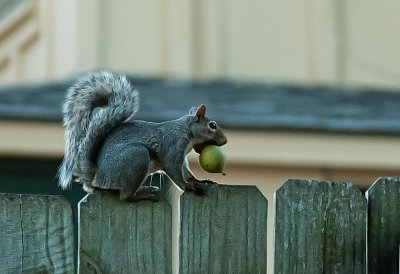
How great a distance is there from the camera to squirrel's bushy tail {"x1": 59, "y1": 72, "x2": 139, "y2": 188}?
10.3 feet

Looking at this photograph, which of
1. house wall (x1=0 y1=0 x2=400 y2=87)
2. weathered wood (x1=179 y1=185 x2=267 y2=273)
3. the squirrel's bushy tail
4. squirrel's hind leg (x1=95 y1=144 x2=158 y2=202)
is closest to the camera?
weathered wood (x1=179 y1=185 x2=267 y2=273)

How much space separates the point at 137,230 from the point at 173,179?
367 mm

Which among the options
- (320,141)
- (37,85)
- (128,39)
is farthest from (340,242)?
(128,39)

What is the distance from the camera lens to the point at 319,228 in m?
2.90

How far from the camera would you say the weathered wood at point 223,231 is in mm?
2834

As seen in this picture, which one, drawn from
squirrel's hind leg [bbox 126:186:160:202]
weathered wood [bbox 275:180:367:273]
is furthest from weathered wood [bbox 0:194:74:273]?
weathered wood [bbox 275:180:367:273]

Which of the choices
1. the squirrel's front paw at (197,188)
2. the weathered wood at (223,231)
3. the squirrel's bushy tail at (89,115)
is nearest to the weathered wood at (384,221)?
the weathered wood at (223,231)

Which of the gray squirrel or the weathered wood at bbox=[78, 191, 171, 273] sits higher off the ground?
the gray squirrel

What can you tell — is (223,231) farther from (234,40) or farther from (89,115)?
(234,40)

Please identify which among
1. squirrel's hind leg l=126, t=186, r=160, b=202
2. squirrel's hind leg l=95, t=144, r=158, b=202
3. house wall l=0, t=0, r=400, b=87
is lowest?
squirrel's hind leg l=126, t=186, r=160, b=202

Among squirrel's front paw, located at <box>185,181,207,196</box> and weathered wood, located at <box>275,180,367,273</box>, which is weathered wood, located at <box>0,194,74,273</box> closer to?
squirrel's front paw, located at <box>185,181,207,196</box>

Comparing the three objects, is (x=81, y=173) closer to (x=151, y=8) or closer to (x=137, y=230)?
(x=137, y=230)

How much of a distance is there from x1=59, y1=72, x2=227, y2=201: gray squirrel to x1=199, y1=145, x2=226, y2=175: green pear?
4 cm

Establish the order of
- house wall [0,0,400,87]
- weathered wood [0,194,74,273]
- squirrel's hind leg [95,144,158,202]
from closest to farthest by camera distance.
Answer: weathered wood [0,194,74,273]
squirrel's hind leg [95,144,158,202]
house wall [0,0,400,87]
